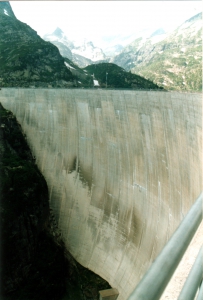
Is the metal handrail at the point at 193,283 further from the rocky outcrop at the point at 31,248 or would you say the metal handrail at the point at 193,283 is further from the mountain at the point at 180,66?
the mountain at the point at 180,66

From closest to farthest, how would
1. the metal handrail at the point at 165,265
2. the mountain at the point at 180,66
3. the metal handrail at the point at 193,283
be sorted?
the metal handrail at the point at 165,265, the metal handrail at the point at 193,283, the mountain at the point at 180,66

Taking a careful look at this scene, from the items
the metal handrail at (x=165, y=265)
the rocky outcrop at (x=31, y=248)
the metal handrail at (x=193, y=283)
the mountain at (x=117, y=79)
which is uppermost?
the mountain at (x=117, y=79)

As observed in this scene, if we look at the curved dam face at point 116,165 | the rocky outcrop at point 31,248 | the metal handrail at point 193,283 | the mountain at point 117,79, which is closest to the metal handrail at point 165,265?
the metal handrail at point 193,283

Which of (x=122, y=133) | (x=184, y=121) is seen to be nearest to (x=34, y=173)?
(x=122, y=133)

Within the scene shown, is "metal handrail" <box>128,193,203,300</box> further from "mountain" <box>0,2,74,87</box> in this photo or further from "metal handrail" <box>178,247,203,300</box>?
"mountain" <box>0,2,74,87</box>

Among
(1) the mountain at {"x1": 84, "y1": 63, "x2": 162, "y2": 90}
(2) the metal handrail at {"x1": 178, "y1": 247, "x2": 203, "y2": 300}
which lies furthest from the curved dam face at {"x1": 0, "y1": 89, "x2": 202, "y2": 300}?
(1) the mountain at {"x1": 84, "y1": 63, "x2": 162, "y2": 90}

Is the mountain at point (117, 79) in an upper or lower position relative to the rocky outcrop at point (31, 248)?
upper

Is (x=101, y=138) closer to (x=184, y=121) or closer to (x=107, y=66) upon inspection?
(x=184, y=121)
